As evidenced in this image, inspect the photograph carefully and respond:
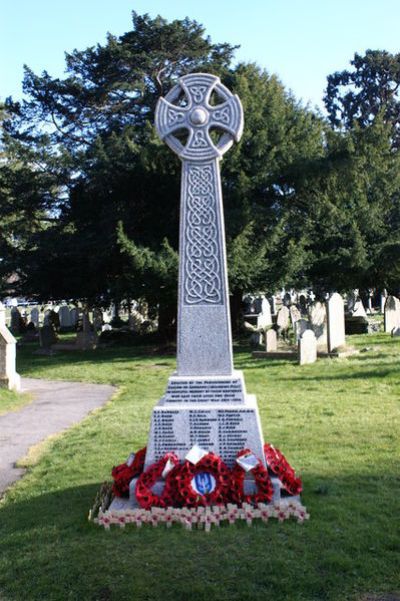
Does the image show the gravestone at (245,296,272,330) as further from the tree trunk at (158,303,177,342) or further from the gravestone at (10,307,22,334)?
the gravestone at (10,307,22,334)

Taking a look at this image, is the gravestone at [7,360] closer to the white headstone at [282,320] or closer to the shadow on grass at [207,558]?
the shadow on grass at [207,558]

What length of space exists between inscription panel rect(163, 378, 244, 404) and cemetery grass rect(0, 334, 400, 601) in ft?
3.78

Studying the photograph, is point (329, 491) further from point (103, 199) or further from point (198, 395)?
point (103, 199)

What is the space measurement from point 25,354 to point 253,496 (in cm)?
1903

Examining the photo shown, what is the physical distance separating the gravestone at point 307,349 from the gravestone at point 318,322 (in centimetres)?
209

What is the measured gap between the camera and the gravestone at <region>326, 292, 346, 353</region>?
17734mm

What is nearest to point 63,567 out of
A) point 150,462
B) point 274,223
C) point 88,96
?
point 150,462

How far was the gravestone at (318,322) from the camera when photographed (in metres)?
18.9

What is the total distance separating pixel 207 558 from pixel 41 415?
24.7 feet

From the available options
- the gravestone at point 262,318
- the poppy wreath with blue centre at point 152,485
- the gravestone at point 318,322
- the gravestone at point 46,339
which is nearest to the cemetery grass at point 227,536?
the poppy wreath with blue centre at point 152,485

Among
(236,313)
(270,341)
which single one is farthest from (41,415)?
(236,313)

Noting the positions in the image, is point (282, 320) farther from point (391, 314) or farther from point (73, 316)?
point (73, 316)

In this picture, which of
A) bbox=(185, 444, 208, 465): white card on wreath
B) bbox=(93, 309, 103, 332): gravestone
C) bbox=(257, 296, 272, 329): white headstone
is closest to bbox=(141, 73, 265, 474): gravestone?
bbox=(185, 444, 208, 465): white card on wreath

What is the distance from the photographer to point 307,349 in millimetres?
16531
